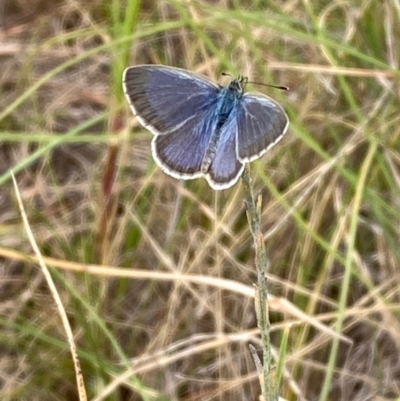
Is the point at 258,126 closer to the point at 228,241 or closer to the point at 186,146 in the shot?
the point at 186,146

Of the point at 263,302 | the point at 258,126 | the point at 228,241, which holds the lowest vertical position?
the point at 228,241

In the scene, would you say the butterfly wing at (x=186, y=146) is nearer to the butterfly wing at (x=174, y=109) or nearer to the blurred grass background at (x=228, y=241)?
the butterfly wing at (x=174, y=109)

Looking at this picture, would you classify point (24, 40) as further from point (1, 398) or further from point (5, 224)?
point (1, 398)

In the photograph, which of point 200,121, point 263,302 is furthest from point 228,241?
point 263,302

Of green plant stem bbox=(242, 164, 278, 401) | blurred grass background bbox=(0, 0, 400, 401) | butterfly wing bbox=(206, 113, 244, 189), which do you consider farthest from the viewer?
blurred grass background bbox=(0, 0, 400, 401)

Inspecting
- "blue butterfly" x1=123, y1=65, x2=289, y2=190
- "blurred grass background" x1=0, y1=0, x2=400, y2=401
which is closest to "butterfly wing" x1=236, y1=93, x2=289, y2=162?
"blue butterfly" x1=123, y1=65, x2=289, y2=190

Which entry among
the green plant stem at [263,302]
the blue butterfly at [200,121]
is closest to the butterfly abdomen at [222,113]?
the blue butterfly at [200,121]

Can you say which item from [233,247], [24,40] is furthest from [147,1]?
[233,247]

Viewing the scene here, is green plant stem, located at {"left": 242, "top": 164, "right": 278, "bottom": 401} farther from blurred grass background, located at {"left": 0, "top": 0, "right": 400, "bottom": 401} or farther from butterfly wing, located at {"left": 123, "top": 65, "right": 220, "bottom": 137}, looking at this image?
blurred grass background, located at {"left": 0, "top": 0, "right": 400, "bottom": 401}
